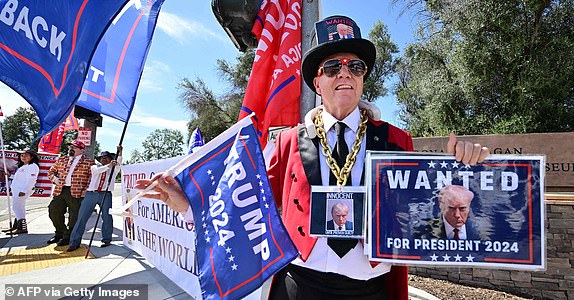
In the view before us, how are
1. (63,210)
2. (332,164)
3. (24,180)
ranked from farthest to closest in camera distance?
(24,180)
(63,210)
(332,164)

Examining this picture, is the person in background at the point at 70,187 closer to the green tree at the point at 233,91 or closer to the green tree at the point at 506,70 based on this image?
the green tree at the point at 506,70

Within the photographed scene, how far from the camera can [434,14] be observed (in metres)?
11.8

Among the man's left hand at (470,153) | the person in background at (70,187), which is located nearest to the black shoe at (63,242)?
the person in background at (70,187)

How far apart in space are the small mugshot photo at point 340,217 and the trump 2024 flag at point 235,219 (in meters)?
0.21

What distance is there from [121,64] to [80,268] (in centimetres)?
324

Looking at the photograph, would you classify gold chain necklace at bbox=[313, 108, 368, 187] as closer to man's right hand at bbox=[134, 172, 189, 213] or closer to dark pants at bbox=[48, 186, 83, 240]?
man's right hand at bbox=[134, 172, 189, 213]

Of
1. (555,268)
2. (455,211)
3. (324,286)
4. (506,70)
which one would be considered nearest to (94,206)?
(324,286)

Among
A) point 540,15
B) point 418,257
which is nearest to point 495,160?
point 418,257

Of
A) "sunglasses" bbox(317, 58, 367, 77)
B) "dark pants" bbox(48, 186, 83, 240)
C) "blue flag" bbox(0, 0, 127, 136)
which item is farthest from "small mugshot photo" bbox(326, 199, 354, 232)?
"dark pants" bbox(48, 186, 83, 240)

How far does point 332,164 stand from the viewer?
164 cm

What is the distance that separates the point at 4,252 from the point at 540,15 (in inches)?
475

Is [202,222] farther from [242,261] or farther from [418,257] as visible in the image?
[418,257]

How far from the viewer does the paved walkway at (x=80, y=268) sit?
4357 millimetres

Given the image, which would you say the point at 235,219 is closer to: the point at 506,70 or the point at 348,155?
the point at 348,155
